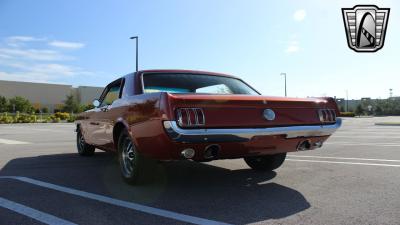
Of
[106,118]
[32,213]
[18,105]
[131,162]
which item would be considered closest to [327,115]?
[131,162]

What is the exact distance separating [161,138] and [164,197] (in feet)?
2.33

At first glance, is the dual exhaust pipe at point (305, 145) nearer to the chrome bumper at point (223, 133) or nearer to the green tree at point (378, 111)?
the chrome bumper at point (223, 133)

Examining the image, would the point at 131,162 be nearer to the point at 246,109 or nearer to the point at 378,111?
the point at 246,109

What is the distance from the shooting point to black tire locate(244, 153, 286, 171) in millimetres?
6340

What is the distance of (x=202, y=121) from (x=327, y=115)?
75.7 inches

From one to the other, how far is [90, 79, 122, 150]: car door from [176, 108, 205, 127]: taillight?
182 centimetres

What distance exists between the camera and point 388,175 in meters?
6.02

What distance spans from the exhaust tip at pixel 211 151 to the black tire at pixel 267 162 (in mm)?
1802

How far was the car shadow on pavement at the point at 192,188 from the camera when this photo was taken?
13.5 feet

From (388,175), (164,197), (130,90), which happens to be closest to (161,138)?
(164,197)

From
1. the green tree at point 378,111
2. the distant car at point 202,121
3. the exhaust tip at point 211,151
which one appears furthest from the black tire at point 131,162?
the green tree at point 378,111

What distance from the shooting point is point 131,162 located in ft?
17.9

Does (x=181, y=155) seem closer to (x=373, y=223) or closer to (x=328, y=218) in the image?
(x=328, y=218)

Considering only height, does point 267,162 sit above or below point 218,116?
below
